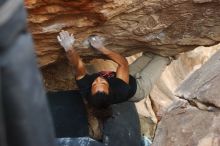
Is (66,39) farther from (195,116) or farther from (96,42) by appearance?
(195,116)

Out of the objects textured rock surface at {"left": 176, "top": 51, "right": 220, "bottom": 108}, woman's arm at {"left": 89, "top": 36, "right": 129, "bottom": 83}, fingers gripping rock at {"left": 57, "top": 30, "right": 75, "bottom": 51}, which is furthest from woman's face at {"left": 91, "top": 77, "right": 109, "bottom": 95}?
textured rock surface at {"left": 176, "top": 51, "right": 220, "bottom": 108}

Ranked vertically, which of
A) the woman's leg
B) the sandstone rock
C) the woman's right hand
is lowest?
the woman's leg

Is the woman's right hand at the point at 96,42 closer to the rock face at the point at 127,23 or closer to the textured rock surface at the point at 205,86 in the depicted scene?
the rock face at the point at 127,23

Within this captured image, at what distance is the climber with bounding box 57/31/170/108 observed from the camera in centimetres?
430

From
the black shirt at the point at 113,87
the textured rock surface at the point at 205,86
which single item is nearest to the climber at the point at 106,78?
the black shirt at the point at 113,87

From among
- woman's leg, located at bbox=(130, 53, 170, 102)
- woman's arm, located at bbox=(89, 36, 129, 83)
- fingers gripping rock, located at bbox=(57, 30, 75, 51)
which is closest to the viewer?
fingers gripping rock, located at bbox=(57, 30, 75, 51)

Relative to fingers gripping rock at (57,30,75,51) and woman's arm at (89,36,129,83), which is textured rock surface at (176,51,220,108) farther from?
fingers gripping rock at (57,30,75,51)

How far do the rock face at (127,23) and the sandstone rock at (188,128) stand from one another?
36.9 inches

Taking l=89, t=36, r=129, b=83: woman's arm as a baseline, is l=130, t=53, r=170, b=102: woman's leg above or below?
below

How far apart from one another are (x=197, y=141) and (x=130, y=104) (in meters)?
2.15

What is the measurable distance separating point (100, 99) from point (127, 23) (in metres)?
0.64

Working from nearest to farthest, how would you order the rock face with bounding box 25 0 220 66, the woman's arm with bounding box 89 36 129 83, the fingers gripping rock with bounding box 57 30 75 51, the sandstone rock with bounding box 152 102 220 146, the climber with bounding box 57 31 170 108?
the sandstone rock with bounding box 152 102 220 146
the rock face with bounding box 25 0 220 66
the fingers gripping rock with bounding box 57 30 75 51
the climber with bounding box 57 31 170 108
the woman's arm with bounding box 89 36 129 83

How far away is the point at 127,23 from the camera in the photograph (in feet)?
13.9

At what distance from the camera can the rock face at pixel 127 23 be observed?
3.93 m
